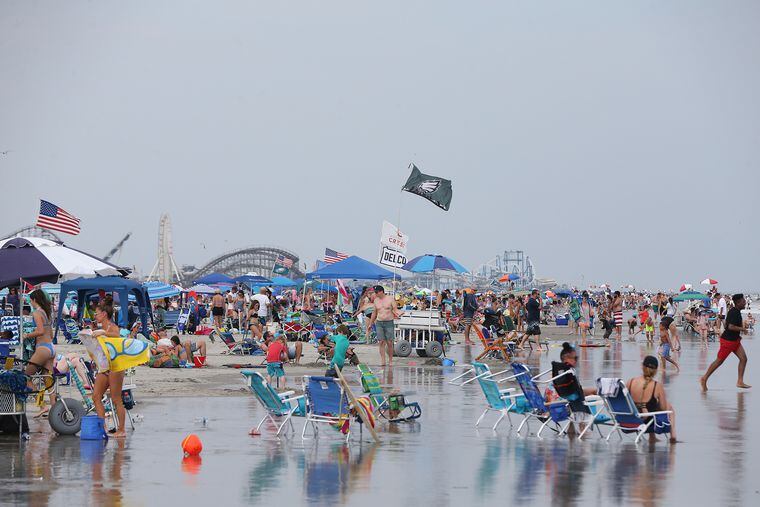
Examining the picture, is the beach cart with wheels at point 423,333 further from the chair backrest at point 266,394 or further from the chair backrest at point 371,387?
the chair backrest at point 266,394

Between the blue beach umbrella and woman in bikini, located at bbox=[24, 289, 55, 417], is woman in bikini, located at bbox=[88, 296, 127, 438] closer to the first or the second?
woman in bikini, located at bbox=[24, 289, 55, 417]

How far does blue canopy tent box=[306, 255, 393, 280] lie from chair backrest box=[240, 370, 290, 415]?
20808mm

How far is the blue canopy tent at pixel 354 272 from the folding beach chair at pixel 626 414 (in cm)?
2153

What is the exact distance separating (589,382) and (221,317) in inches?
718

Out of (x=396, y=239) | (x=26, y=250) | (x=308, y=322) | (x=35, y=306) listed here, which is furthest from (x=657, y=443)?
(x=308, y=322)

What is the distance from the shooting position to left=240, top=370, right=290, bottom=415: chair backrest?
40.5ft

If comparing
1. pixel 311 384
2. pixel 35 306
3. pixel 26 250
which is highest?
pixel 26 250

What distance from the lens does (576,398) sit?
12703 mm

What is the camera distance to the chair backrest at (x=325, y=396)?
40.0 feet

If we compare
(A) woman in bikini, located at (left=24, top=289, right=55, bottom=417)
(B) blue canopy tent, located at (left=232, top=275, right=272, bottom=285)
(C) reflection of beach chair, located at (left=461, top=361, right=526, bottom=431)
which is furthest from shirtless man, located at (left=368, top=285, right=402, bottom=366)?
(B) blue canopy tent, located at (left=232, top=275, right=272, bottom=285)

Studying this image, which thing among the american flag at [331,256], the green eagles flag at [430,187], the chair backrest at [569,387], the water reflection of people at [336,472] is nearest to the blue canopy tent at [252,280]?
the american flag at [331,256]

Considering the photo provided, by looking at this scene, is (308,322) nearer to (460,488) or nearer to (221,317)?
(221,317)

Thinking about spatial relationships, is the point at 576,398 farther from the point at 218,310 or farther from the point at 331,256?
the point at 331,256

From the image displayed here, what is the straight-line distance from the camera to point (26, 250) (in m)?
18.0
